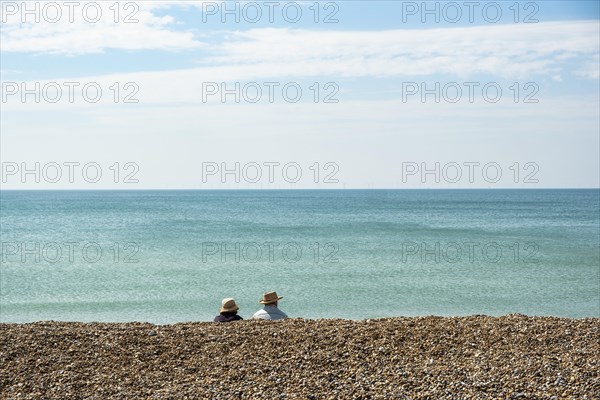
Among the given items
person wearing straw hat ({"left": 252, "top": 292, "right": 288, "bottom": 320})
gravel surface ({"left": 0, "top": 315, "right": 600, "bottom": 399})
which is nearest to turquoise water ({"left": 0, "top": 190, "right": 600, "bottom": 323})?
person wearing straw hat ({"left": 252, "top": 292, "right": 288, "bottom": 320})

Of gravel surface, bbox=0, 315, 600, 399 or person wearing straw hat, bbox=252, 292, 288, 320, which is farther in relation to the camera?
person wearing straw hat, bbox=252, 292, 288, 320

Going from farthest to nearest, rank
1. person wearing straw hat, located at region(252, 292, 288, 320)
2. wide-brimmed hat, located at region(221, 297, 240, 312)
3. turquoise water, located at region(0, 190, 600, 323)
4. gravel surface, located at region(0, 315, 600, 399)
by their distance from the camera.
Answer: turquoise water, located at region(0, 190, 600, 323)
wide-brimmed hat, located at region(221, 297, 240, 312)
person wearing straw hat, located at region(252, 292, 288, 320)
gravel surface, located at region(0, 315, 600, 399)

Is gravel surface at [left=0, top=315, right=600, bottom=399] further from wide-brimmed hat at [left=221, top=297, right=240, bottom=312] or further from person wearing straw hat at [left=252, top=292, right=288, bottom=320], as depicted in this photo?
wide-brimmed hat at [left=221, top=297, right=240, bottom=312]

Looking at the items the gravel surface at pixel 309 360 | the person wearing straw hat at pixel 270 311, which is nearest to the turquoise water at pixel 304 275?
the person wearing straw hat at pixel 270 311

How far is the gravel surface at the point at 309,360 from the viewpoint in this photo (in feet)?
24.0

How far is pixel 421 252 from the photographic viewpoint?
36.2 metres

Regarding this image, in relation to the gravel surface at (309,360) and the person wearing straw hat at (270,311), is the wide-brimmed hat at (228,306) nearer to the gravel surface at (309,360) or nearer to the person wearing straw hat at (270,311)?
the person wearing straw hat at (270,311)

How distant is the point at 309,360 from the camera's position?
8.07 metres

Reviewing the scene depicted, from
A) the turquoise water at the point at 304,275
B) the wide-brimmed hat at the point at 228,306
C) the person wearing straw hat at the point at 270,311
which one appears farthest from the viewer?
the turquoise water at the point at 304,275

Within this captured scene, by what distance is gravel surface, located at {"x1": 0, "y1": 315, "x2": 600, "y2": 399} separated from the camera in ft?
24.0

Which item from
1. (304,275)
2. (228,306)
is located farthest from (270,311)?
(304,275)

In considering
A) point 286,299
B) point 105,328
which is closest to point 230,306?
point 105,328

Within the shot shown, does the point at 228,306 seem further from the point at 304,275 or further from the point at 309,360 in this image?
the point at 304,275

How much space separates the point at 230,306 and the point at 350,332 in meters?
3.01
